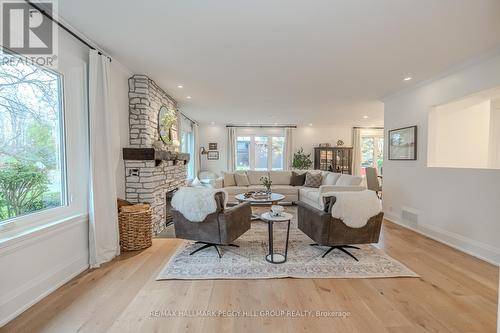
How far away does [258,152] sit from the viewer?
8914 mm

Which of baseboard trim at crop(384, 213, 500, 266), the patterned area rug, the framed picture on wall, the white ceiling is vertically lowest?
the patterned area rug

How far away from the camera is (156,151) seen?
141 inches

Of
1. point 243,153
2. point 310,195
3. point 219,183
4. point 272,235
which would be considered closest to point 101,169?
point 272,235

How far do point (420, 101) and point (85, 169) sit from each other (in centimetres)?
524

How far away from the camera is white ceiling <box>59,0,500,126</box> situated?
203 cm

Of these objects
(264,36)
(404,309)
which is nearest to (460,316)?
(404,309)

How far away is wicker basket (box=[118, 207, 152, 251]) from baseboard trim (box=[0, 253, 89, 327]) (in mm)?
506

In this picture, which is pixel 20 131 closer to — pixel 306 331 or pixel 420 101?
pixel 306 331

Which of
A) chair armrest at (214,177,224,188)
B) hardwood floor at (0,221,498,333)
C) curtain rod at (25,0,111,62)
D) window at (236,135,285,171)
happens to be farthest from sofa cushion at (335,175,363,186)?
curtain rod at (25,0,111,62)

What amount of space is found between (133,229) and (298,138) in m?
7.07

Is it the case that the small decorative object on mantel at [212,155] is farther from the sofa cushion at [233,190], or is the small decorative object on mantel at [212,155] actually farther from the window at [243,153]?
the sofa cushion at [233,190]

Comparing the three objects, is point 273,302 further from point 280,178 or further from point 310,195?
point 280,178

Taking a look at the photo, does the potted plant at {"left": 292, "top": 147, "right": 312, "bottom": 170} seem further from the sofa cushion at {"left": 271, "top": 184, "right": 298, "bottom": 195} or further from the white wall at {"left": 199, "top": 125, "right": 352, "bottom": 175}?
the sofa cushion at {"left": 271, "top": 184, "right": 298, "bottom": 195}

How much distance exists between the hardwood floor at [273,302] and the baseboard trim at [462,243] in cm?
19
